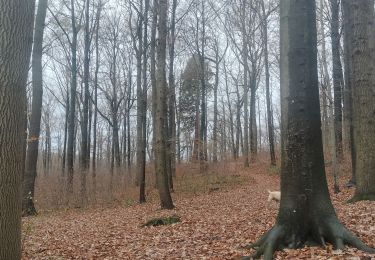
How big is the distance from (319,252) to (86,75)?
60.4ft

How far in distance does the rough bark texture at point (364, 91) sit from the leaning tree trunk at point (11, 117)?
7182mm

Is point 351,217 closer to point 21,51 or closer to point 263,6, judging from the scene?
point 21,51

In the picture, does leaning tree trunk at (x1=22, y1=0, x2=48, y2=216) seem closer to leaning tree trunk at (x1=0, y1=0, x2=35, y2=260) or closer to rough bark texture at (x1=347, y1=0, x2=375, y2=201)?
leaning tree trunk at (x1=0, y1=0, x2=35, y2=260)

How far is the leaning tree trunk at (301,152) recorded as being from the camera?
16.8 ft

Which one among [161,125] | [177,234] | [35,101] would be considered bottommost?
[177,234]

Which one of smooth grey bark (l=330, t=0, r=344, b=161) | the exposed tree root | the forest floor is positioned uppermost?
smooth grey bark (l=330, t=0, r=344, b=161)

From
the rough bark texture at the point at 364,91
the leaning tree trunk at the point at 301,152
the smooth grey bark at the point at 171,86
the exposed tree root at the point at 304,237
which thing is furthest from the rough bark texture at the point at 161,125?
the exposed tree root at the point at 304,237

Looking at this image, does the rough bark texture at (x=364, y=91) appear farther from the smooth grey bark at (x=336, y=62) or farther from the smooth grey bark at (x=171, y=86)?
the smooth grey bark at (x=171, y=86)

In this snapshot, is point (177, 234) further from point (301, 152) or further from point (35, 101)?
point (35, 101)

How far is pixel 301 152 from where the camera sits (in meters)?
5.22

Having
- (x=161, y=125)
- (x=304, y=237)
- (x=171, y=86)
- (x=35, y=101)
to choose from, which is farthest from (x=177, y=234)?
(x=171, y=86)

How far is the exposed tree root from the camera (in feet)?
16.1

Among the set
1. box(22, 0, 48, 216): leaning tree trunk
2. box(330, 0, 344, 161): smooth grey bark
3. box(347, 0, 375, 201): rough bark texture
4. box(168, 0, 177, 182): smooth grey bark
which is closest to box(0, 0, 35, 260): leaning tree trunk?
box(347, 0, 375, 201): rough bark texture

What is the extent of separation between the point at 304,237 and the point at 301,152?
1.18 meters
